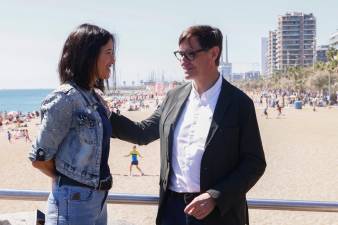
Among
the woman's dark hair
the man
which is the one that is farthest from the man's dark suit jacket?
the woman's dark hair

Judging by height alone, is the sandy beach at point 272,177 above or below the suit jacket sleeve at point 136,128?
below

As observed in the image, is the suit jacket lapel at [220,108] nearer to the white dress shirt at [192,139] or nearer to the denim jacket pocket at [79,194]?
the white dress shirt at [192,139]

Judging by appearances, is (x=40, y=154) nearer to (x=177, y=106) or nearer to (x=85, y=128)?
(x=85, y=128)

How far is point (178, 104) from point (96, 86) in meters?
0.47

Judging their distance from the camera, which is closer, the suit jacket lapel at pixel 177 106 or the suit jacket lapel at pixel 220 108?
the suit jacket lapel at pixel 220 108

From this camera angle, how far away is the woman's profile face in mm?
2301

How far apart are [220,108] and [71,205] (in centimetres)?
86

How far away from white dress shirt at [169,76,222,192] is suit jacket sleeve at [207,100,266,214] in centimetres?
15

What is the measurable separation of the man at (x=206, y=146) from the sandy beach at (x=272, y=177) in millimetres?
778

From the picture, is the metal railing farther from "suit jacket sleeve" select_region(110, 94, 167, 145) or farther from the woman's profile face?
the woman's profile face

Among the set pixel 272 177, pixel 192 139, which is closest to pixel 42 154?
pixel 192 139

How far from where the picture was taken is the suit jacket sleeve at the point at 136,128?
9.33ft

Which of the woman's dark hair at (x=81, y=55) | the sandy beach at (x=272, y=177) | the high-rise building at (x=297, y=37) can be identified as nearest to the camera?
the woman's dark hair at (x=81, y=55)

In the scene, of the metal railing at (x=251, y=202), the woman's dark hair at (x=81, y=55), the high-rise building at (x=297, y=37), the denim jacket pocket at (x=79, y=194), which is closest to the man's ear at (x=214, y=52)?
the woman's dark hair at (x=81, y=55)
